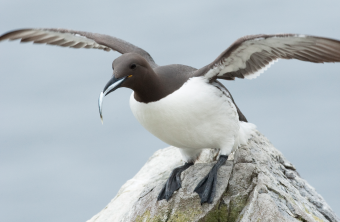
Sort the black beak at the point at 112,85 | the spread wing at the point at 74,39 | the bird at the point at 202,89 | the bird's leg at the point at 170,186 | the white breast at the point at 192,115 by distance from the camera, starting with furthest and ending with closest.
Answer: the spread wing at the point at 74,39, the bird's leg at the point at 170,186, the white breast at the point at 192,115, the bird at the point at 202,89, the black beak at the point at 112,85

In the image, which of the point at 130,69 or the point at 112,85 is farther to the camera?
the point at 130,69

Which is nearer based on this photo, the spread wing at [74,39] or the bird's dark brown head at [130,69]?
the bird's dark brown head at [130,69]

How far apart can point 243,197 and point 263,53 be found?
1.86 m

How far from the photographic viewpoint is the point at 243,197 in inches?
258

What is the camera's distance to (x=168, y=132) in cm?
668

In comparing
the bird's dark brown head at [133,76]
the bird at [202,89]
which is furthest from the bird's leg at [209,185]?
the bird's dark brown head at [133,76]

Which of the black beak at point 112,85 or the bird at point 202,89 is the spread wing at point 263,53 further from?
the black beak at point 112,85

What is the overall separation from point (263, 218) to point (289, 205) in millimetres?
511

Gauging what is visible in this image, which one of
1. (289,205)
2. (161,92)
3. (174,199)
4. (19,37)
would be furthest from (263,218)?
(19,37)

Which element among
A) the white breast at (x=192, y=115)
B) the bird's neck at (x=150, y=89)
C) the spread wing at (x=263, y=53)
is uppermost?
the spread wing at (x=263, y=53)

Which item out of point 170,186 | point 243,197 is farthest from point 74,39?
point 243,197

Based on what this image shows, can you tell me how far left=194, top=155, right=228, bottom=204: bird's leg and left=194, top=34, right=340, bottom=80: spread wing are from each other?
116 centimetres

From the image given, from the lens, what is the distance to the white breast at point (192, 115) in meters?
6.53

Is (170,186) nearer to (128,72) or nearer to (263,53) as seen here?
(128,72)
